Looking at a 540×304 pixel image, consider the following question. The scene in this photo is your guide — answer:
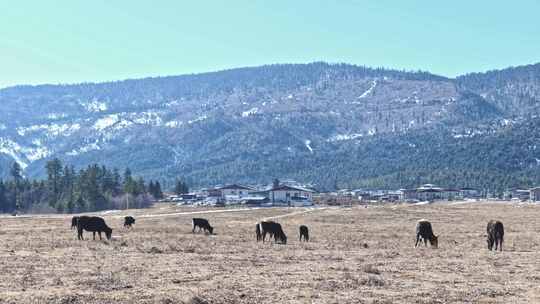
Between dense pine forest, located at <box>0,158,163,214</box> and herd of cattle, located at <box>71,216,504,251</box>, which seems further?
dense pine forest, located at <box>0,158,163,214</box>

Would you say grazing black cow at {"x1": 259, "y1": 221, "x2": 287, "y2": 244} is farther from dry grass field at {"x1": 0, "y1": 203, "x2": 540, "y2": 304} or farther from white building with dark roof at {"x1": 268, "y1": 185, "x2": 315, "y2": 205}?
white building with dark roof at {"x1": 268, "y1": 185, "x2": 315, "y2": 205}

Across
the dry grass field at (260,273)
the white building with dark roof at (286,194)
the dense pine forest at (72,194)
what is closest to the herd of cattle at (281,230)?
the dry grass field at (260,273)

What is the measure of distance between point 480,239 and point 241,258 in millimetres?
21676

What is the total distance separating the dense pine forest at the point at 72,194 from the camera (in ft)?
463

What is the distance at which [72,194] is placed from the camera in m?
145

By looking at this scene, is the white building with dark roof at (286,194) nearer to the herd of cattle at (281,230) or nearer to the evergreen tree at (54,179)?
the evergreen tree at (54,179)

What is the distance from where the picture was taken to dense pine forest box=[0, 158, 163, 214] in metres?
141

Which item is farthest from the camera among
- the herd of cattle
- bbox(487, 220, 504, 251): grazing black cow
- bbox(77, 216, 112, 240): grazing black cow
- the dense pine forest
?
the dense pine forest

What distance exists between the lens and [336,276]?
2672 cm

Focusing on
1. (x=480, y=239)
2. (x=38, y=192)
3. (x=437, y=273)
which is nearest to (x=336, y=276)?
(x=437, y=273)

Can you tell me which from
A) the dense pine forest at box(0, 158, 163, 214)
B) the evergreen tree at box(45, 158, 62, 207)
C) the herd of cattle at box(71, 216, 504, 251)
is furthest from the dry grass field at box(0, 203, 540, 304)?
the evergreen tree at box(45, 158, 62, 207)

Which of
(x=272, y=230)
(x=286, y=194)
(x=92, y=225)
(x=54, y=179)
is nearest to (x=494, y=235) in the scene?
(x=272, y=230)

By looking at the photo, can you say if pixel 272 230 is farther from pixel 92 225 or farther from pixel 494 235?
pixel 494 235

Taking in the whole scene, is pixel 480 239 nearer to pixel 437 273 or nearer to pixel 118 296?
pixel 437 273
